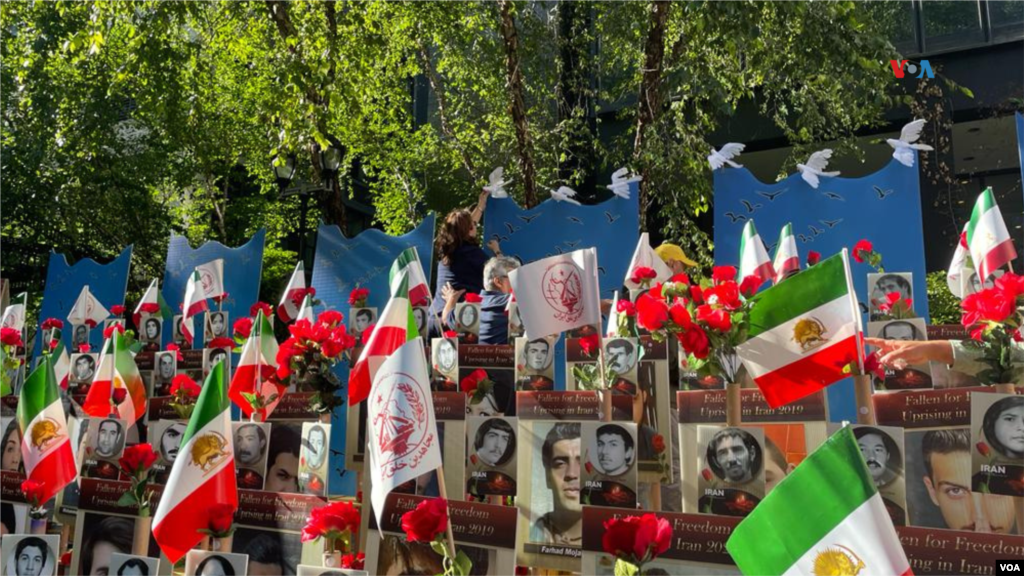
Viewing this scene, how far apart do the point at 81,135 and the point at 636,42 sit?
22.7 ft

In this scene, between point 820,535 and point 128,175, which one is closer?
point 820,535

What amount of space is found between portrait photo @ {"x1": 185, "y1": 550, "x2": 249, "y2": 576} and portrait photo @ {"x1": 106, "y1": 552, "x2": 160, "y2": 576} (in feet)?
0.49

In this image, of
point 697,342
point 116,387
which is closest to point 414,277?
point 116,387

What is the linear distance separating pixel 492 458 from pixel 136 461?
1.21m

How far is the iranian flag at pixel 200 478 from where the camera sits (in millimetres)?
2924

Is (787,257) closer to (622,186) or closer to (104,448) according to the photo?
(622,186)

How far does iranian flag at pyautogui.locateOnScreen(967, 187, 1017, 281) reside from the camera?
171 inches

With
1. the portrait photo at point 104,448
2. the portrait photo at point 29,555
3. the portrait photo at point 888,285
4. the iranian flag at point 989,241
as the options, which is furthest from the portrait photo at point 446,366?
the iranian flag at point 989,241

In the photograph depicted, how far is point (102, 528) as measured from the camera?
3377 mm

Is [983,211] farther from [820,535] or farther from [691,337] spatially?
[820,535]

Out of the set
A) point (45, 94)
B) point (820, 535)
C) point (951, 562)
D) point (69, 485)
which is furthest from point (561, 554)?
point (45, 94)

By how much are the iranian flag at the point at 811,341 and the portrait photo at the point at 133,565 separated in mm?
1855

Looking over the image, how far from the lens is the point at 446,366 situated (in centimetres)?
417

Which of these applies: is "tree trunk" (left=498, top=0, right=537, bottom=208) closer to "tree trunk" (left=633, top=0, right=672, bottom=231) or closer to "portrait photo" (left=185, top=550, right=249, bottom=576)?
"tree trunk" (left=633, top=0, right=672, bottom=231)
